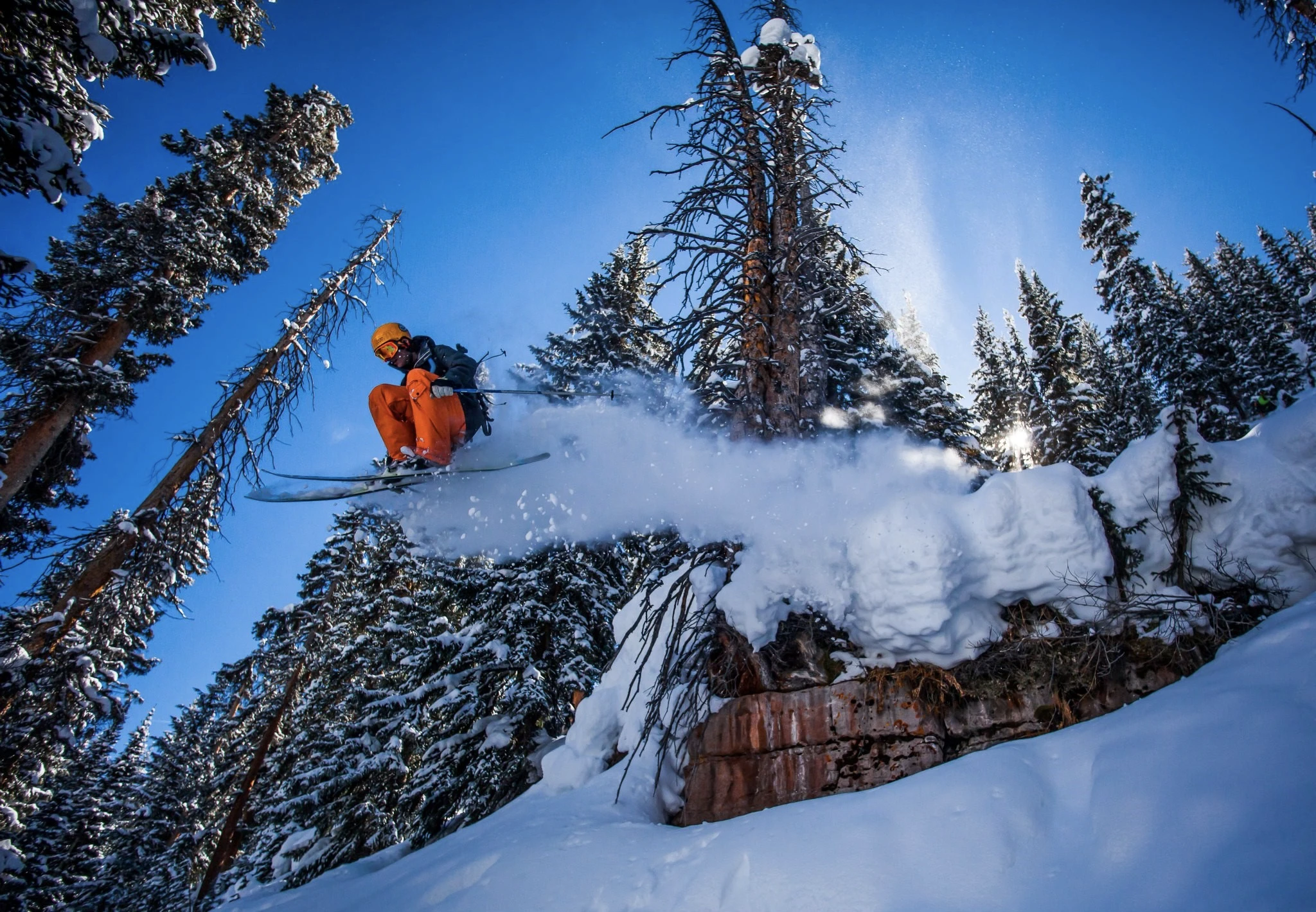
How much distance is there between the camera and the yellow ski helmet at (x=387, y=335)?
704 centimetres

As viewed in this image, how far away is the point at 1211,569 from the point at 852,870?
3721 mm

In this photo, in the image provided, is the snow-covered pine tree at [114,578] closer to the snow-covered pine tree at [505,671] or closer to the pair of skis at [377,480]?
the pair of skis at [377,480]

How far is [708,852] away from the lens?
3.35 meters

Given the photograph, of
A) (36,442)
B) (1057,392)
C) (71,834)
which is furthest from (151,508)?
(71,834)

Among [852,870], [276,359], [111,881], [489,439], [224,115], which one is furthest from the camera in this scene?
[111,881]

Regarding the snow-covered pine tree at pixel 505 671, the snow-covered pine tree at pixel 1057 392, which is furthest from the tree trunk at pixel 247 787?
the snow-covered pine tree at pixel 1057 392

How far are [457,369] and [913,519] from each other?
5.52 meters

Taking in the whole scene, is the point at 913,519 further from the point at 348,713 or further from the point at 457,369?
the point at 348,713

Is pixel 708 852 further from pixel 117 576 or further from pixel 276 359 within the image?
pixel 276 359

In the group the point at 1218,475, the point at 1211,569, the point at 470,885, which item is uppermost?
the point at 1218,475

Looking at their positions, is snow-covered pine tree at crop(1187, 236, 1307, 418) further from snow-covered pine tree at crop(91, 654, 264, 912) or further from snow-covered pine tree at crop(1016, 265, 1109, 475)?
snow-covered pine tree at crop(91, 654, 264, 912)

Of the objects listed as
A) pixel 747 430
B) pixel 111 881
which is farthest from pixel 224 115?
pixel 111 881

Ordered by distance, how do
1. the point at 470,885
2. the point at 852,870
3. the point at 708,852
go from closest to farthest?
1. the point at 852,870
2. the point at 708,852
3. the point at 470,885

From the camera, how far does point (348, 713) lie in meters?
13.4
